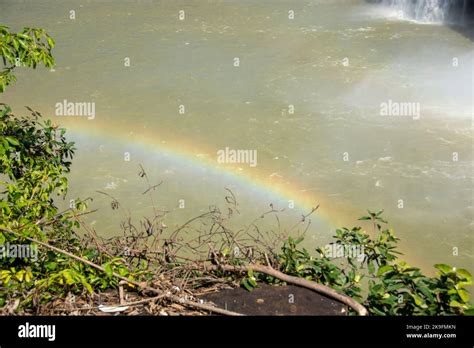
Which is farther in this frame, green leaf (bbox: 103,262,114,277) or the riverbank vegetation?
green leaf (bbox: 103,262,114,277)

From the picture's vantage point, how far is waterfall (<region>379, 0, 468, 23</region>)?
16.3 m

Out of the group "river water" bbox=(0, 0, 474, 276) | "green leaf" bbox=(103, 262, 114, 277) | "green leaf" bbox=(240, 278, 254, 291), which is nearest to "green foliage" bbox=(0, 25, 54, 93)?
"green leaf" bbox=(103, 262, 114, 277)

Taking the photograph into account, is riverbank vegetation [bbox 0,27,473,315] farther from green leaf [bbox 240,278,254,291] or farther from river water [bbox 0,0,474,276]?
river water [bbox 0,0,474,276]

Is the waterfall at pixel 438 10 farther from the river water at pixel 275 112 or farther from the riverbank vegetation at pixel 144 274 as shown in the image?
the riverbank vegetation at pixel 144 274

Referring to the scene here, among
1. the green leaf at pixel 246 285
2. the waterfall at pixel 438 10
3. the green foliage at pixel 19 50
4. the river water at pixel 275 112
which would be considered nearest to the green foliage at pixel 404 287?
the green leaf at pixel 246 285

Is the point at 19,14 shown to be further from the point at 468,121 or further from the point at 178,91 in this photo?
the point at 468,121

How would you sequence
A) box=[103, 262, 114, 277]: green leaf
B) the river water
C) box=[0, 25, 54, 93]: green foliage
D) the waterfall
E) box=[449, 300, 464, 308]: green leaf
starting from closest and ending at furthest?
box=[449, 300, 464, 308]: green leaf
box=[103, 262, 114, 277]: green leaf
box=[0, 25, 54, 93]: green foliage
the river water
the waterfall

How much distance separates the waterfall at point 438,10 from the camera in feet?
53.5

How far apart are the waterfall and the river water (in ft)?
1.74

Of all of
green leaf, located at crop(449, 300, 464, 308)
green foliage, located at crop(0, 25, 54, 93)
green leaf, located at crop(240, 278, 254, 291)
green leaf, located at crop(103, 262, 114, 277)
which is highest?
green foliage, located at crop(0, 25, 54, 93)

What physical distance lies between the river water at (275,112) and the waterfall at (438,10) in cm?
53
